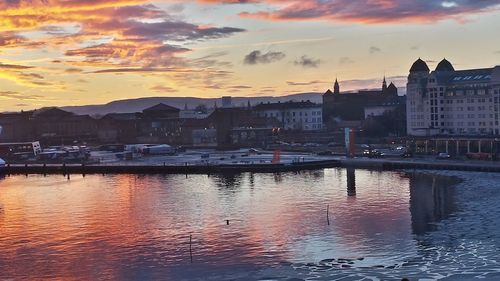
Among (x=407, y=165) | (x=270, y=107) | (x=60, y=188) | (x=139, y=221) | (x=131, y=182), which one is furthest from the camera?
(x=270, y=107)

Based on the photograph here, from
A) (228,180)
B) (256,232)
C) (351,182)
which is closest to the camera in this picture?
(256,232)

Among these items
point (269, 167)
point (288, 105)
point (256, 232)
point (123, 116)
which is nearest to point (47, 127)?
point (123, 116)

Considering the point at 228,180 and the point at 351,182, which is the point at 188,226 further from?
the point at 228,180

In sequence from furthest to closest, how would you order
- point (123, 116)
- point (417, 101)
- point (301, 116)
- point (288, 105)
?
point (123, 116)
point (288, 105)
point (301, 116)
point (417, 101)

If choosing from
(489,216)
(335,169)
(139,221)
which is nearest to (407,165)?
(335,169)

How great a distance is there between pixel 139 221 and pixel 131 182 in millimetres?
25501

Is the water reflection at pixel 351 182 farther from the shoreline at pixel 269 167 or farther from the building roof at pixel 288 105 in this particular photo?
the building roof at pixel 288 105

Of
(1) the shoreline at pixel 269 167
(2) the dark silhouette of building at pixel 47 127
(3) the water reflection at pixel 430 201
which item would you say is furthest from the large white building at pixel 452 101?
(2) the dark silhouette of building at pixel 47 127

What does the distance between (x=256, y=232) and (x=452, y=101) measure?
77.7 meters

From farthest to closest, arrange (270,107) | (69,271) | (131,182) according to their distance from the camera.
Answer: (270,107) < (131,182) < (69,271)

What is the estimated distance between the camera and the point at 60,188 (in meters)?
57.8

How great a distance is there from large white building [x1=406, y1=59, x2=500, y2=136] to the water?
45.3 metres

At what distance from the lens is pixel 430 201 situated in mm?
42188

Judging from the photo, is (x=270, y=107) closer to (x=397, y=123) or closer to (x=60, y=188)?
(x=397, y=123)
